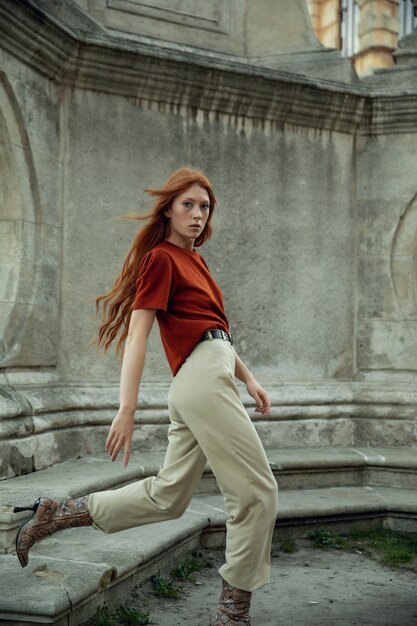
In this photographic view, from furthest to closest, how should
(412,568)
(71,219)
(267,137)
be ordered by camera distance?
(267,137) → (71,219) → (412,568)

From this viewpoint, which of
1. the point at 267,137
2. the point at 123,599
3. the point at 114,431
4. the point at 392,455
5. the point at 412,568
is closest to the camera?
the point at 114,431

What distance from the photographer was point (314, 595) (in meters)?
3.80

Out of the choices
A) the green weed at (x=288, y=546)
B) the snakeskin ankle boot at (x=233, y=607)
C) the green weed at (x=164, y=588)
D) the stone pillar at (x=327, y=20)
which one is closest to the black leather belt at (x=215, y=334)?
the snakeskin ankle boot at (x=233, y=607)

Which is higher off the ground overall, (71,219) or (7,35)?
(7,35)

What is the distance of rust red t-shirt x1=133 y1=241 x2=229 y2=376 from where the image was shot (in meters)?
2.86

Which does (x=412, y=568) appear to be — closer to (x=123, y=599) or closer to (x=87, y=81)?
(x=123, y=599)

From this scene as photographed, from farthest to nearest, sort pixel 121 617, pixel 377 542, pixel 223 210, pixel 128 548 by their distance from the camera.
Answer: pixel 223 210 → pixel 377 542 → pixel 128 548 → pixel 121 617

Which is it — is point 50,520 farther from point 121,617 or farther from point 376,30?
point 376,30

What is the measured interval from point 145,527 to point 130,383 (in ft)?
4.75

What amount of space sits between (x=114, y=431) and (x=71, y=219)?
2.75 metres

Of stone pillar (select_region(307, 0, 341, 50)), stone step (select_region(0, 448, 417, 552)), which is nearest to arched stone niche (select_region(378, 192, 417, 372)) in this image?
stone step (select_region(0, 448, 417, 552))

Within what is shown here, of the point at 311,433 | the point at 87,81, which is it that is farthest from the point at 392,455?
the point at 87,81

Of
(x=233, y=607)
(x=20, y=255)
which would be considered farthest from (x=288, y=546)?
(x=20, y=255)

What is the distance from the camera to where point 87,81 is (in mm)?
5285
